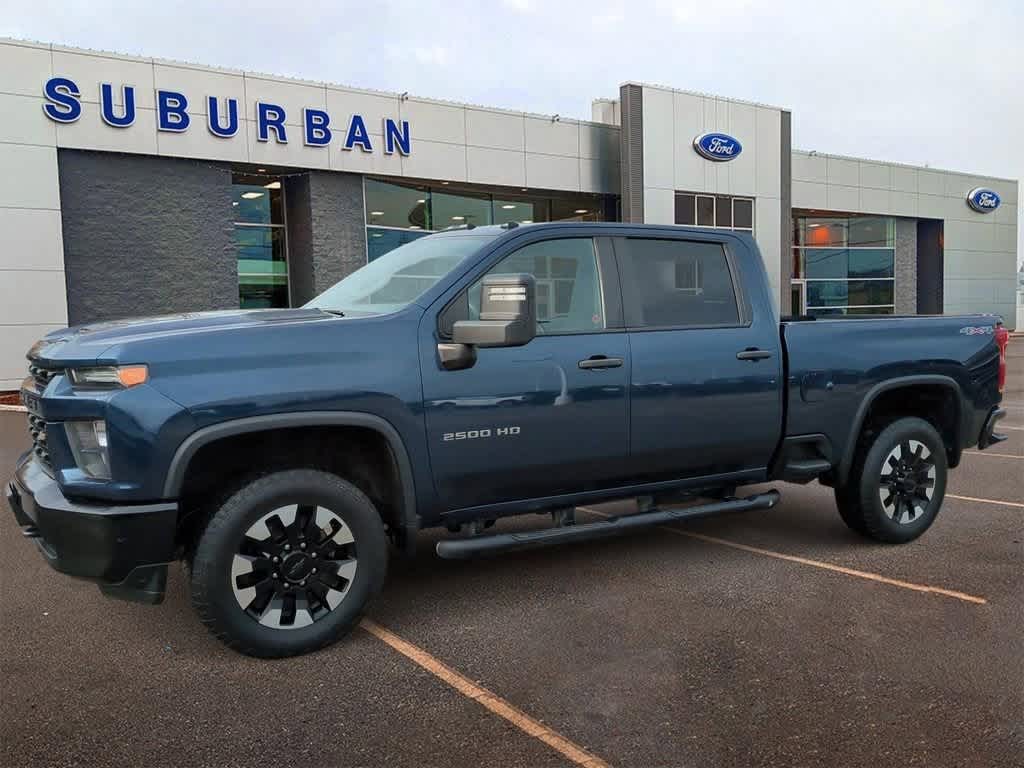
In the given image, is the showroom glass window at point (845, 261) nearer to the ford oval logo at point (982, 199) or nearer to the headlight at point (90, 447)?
the ford oval logo at point (982, 199)

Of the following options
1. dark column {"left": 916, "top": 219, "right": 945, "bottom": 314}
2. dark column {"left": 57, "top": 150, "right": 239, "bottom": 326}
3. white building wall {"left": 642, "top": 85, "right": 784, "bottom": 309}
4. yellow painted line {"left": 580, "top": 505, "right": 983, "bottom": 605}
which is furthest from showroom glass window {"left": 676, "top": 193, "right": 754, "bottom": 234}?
yellow painted line {"left": 580, "top": 505, "right": 983, "bottom": 605}

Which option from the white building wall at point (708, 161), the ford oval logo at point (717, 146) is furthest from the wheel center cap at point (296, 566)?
the ford oval logo at point (717, 146)

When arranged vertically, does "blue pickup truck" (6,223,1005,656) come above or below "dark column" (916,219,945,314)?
below

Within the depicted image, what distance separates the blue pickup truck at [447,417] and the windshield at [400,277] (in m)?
0.02

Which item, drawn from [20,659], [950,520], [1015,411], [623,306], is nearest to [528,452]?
[623,306]

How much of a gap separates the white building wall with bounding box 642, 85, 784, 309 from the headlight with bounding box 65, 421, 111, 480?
887 inches

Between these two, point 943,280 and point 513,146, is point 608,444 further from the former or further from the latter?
point 943,280

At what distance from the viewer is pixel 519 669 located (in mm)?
3758

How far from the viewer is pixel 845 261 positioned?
33.8 meters

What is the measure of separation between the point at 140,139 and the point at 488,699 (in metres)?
17.4

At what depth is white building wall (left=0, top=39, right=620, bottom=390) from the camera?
16797 mm

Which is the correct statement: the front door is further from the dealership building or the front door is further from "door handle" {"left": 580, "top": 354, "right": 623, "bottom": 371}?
the dealership building

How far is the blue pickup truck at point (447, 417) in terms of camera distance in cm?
362

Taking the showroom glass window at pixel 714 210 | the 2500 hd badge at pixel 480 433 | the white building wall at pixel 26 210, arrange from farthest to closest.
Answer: the showroom glass window at pixel 714 210, the white building wall at pixel 26 210, the 2500 hd badge at pixel 480 433
